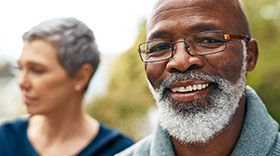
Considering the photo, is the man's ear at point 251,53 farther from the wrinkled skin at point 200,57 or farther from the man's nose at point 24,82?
the man's nose at point 24,82

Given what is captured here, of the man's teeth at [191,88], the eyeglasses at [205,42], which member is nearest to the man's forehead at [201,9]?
the eyeglasses at [205,42]

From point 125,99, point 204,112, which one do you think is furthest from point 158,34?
point 125,99

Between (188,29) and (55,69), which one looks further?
(55,69)

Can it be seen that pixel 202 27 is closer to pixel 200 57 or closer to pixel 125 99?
pixel 200 57

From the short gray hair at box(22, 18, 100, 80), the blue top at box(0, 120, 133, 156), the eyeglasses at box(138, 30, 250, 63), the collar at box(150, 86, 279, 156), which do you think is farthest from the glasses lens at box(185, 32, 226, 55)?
the blue top at box(0, 120, 133, 156)

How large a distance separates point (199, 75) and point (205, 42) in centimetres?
21

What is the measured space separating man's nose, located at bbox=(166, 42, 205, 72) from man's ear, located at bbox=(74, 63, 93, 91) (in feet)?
4.59

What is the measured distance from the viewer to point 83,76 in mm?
3033

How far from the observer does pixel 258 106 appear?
2.02 metres

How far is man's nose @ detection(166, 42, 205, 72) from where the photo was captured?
1758 mm

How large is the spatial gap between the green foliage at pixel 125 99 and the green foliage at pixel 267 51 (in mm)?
2773

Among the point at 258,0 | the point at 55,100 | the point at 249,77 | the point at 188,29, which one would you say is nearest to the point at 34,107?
the point at 55,100

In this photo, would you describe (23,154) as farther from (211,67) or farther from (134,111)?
(134,111)

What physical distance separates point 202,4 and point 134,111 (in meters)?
7.47
